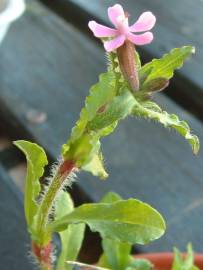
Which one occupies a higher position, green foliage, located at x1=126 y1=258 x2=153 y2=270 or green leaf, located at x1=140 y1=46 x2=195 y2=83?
green leaf, located at x1=140 y1=46 x2=195 y2=83

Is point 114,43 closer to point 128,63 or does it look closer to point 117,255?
point 128,63

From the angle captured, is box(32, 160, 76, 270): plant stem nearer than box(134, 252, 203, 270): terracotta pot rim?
Yes

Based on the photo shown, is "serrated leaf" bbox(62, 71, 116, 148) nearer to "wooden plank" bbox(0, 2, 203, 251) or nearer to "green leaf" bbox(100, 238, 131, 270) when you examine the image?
"green leaf" bbox(100, 238, 131, 270)

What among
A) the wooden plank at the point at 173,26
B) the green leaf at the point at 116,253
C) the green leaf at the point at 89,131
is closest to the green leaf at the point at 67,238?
A: the green leaf at the point at 116,253

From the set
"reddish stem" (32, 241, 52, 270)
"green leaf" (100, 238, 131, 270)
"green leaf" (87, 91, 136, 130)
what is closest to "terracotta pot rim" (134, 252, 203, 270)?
"green leaf" (100, 238, 131, 270)

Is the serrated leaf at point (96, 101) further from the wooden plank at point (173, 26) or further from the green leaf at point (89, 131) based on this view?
the wooden plank at point (173, 26)

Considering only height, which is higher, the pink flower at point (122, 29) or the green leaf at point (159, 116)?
the pink flower at point (122, 29)
